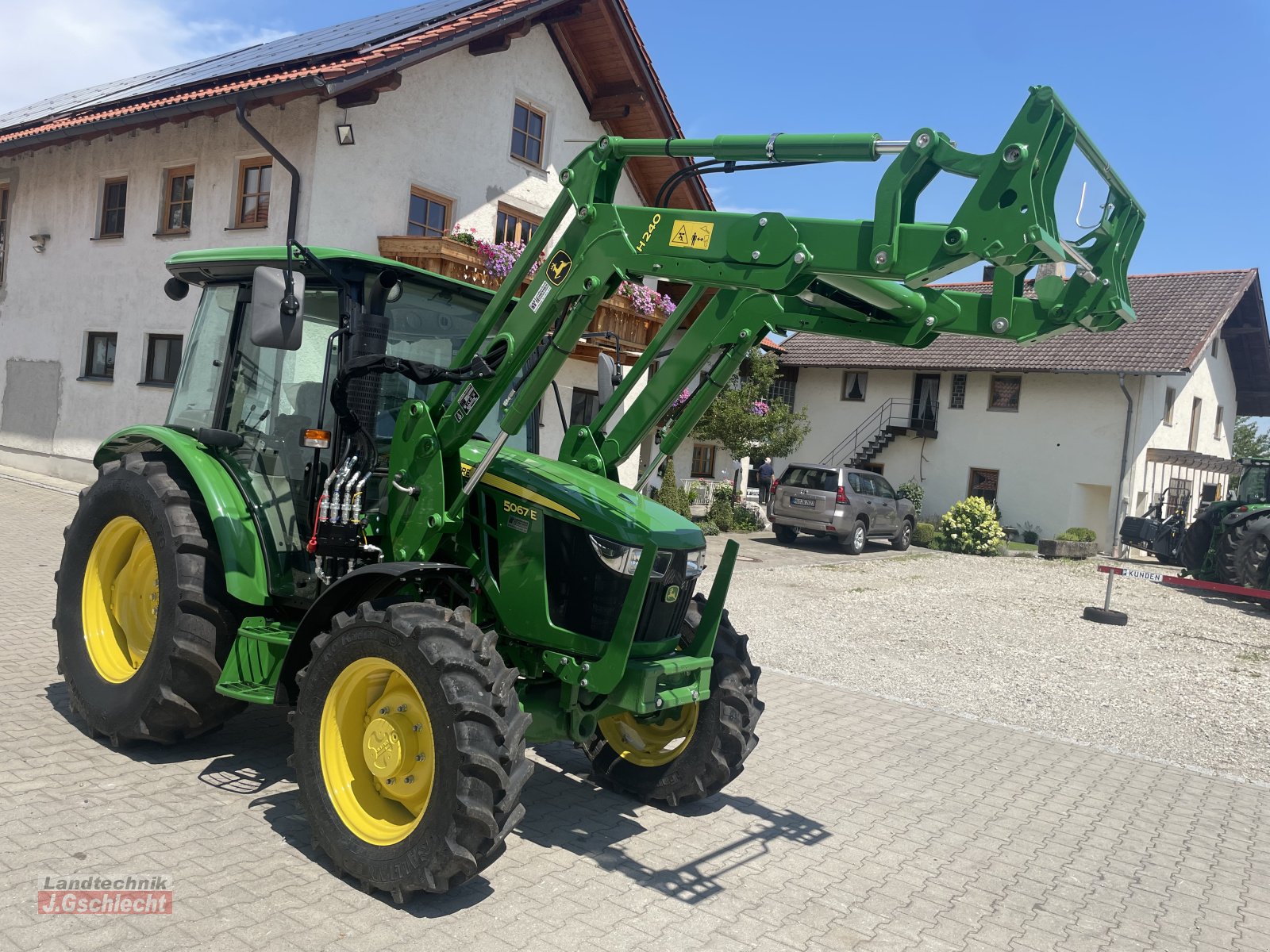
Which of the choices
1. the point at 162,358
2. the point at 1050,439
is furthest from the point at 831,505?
the point at 162,358

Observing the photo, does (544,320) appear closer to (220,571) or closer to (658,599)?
(658,599)

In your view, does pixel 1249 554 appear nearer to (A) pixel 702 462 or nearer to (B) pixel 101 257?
(A) pixel 702 462

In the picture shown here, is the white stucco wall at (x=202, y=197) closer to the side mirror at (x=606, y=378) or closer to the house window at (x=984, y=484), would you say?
the side mirror at (x=606, y=378)

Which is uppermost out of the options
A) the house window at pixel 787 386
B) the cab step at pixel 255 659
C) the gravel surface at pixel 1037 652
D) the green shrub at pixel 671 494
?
the house window at pixel 787 386

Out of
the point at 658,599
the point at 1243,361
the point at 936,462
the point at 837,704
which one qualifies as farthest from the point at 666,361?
the point at 1243,361

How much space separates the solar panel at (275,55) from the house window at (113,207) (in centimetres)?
134

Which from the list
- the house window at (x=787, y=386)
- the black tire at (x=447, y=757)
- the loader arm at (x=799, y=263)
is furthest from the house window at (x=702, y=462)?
the black tire at (x=447, y=757)

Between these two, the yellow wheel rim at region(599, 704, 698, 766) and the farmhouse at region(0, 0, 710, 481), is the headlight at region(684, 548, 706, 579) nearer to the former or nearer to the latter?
the yellow wheel rim at region(599, 704, 698, 766)

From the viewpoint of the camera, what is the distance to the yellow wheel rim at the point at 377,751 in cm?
386

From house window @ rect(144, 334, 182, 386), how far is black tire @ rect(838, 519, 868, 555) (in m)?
12.7

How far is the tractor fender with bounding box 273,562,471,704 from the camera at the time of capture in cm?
411

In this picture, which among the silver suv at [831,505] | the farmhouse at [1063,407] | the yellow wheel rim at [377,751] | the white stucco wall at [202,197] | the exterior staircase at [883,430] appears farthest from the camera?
the exterior staircase at [883,430]

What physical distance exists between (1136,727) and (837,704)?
2.50 meters

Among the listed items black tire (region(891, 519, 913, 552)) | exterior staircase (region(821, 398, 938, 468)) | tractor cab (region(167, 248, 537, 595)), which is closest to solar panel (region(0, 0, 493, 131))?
tractor cab (region(167, 248, 537, 595))
